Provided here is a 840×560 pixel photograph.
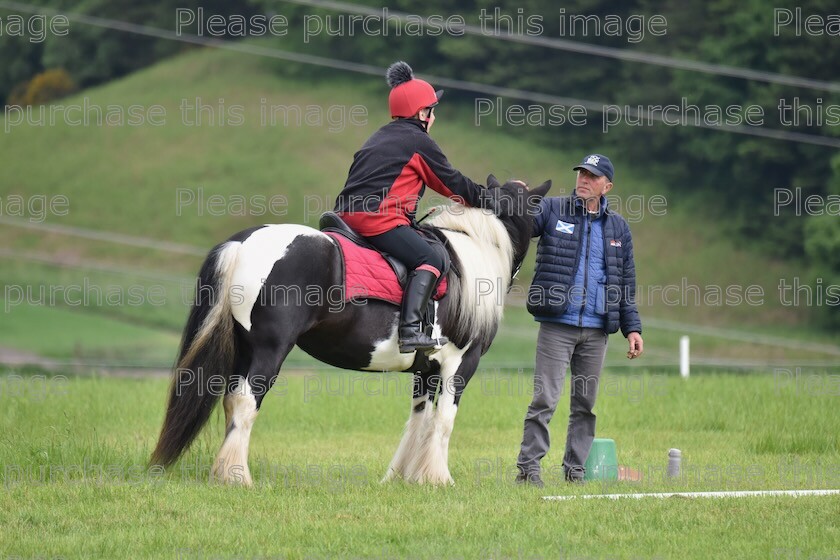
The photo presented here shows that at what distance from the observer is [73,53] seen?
59219mm

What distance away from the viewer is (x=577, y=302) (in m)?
7.85

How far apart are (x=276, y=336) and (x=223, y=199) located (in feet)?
132

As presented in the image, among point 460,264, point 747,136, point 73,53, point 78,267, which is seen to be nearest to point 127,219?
point 78,267

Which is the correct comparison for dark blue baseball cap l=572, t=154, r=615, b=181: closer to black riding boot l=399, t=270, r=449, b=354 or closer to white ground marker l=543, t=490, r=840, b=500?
black riding boot l=399, t=270, r=449, b=354

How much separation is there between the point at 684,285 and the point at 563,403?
2525 centimetres

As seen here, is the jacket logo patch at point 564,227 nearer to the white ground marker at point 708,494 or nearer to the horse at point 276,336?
the horse at point 276,336

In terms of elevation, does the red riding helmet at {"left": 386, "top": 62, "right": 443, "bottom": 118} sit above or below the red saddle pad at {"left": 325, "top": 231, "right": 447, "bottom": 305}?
above

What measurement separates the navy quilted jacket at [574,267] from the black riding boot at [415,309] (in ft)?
3.23

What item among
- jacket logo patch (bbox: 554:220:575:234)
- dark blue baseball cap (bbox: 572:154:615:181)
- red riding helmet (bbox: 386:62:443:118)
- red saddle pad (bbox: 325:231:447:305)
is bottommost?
red saddle pad (bbox: 325:231:447:305)

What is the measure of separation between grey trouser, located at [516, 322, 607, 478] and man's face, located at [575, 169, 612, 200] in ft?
3.10

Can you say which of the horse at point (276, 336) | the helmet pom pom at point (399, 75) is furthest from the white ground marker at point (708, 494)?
the helmet pom pom at point (399, 75)

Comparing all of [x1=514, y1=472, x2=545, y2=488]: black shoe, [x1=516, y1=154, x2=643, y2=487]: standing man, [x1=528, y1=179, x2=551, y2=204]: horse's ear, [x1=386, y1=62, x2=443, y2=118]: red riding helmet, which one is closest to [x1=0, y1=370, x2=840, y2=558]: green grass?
[x1=514, y1=472, x2=545, y2=488]: black shoe

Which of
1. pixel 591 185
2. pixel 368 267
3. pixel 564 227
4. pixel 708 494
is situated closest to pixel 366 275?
pixel 368 267

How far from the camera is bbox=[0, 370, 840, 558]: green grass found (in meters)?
5.64
